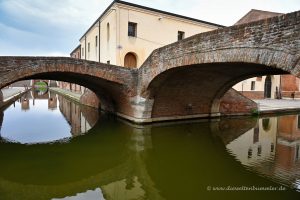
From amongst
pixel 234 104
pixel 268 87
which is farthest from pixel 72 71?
pixel 268 87

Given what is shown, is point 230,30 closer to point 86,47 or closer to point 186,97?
point 186,97

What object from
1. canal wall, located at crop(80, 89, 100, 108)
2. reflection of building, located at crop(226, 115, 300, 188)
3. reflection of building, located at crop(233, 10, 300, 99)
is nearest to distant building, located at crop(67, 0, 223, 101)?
canal wall, located at crop(80, 89, 100, 108)

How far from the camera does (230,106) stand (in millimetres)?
13742

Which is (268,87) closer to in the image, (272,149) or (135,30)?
(135,30)

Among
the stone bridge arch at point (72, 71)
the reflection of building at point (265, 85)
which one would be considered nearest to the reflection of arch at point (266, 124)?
the stone bridge arch at point (72, 71)

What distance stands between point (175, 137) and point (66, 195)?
4.98 m

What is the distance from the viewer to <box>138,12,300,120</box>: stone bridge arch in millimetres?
4957

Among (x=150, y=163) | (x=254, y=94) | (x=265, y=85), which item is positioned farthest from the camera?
(x=265, y=85)

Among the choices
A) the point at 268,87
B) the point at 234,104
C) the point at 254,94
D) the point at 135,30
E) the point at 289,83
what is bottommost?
the point at 234,104

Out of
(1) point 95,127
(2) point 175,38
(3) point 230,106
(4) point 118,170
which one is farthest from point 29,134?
(2) point 175,38

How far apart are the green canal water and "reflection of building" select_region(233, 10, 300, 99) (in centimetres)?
1068

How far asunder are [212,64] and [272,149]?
10.2 ft

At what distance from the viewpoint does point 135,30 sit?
1684 cm

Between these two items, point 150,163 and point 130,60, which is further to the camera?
point 130,60
